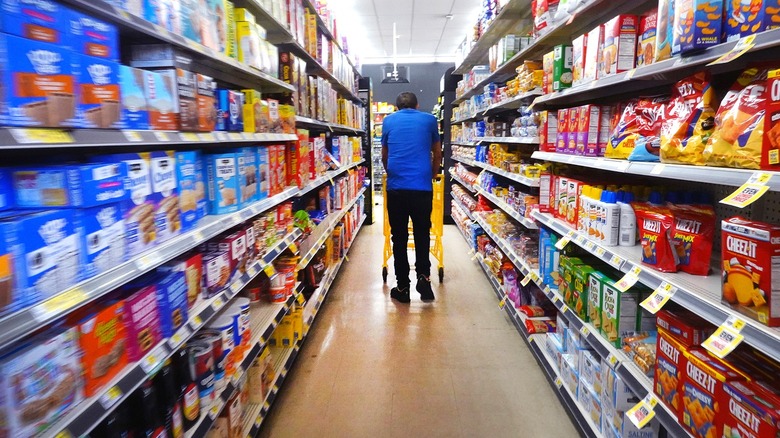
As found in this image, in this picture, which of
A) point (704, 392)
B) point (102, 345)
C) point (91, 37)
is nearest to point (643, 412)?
point (704, 392)

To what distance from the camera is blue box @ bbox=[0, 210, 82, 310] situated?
102 cm

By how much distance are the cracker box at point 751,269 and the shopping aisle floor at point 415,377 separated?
4.81 feet

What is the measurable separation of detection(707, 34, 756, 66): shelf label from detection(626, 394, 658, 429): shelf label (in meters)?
1.18

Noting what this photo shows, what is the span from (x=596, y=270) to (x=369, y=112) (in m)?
6.59

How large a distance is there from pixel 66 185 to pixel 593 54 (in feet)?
7.66

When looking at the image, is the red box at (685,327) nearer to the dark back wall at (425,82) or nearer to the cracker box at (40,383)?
the cracker box at (40,383)

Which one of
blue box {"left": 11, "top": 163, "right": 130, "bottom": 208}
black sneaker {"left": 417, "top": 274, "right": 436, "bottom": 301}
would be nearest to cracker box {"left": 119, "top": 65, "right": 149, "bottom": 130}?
blue box {"left": 11, "top": 163, "right": 130, "bottom": 208}

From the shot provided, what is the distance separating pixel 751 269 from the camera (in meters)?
1.31

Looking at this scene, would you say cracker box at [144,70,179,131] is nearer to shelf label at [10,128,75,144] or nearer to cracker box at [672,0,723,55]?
shelf label at [10,128,75,144]

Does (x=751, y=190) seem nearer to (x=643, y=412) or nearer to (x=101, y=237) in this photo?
(x=643, y=412)

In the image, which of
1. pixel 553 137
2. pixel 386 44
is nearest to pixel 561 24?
pixel 553 137

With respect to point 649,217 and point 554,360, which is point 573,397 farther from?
point 649,217

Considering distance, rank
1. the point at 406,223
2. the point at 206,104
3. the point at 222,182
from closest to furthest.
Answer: the point at 206,104, the point at 222,182, the point at 406,223

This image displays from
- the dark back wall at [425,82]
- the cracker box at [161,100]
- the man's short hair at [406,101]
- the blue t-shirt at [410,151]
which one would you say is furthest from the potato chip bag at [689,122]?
the dark back wall at [425,82]
